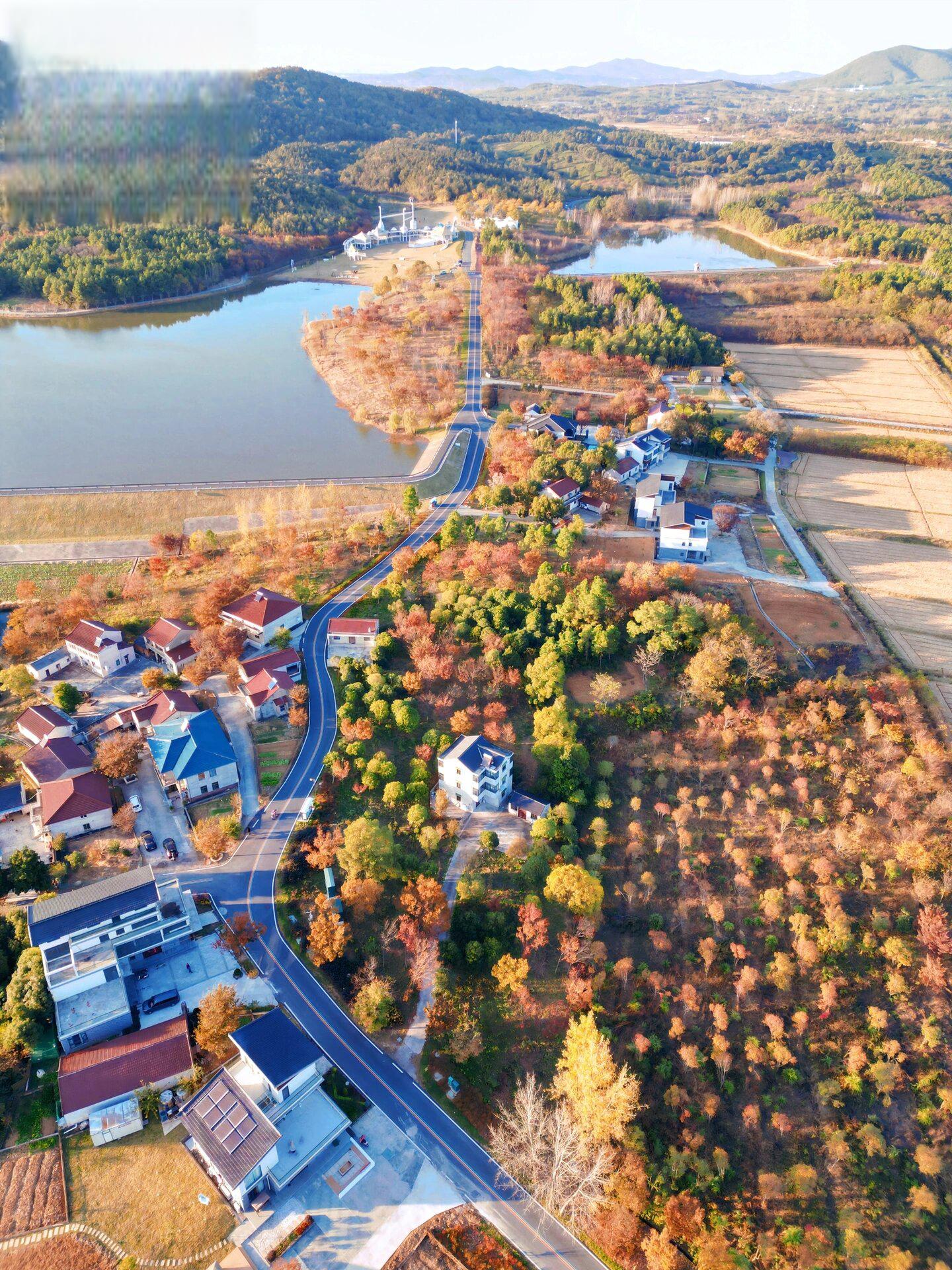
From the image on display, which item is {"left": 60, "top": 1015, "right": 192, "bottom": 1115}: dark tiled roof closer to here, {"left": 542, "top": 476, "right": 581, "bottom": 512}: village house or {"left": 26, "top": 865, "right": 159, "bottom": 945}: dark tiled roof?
{"left": 26, "top": 865, "right": 159, "bottom": 945}: dark tiled roof

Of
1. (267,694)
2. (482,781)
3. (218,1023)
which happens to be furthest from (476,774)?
(218,1023)

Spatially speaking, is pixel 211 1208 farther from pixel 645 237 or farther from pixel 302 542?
pixel 645 237

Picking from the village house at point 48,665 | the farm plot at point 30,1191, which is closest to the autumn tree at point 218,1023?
→ the farm plot at point 30,1191

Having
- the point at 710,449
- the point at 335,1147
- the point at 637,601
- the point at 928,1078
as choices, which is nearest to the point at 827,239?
the point at 710,449

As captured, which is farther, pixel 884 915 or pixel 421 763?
pixel 421 763

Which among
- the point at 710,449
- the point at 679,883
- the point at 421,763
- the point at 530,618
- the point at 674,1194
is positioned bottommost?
the point at 674,1194

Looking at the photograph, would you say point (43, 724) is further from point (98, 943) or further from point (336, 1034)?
point (336, 1034)

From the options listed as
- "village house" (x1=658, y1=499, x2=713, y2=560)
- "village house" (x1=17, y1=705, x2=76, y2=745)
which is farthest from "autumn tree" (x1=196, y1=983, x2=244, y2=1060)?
"village house" (x1=658, y1=499, x2=713, y2=560)

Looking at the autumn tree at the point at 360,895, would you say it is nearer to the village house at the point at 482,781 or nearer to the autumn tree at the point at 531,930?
the autumn tree at the point at 531,930
